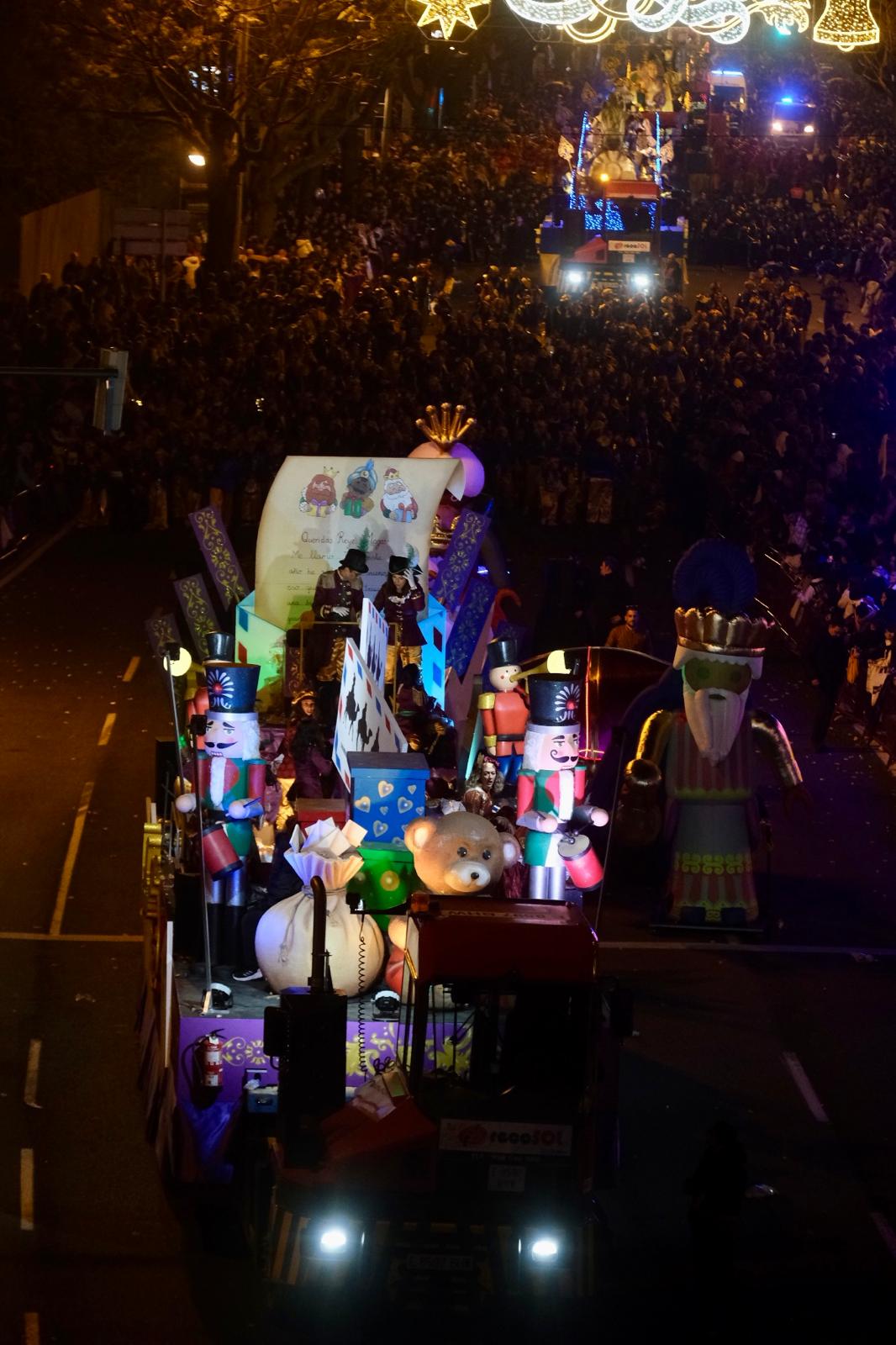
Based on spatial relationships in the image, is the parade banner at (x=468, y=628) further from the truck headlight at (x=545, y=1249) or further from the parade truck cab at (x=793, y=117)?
the parade truck cab at (x=793, y=117)

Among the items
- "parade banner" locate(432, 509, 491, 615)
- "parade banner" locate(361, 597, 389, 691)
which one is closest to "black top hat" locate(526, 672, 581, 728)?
"parade banner" locate(361, 597, 389, 691)

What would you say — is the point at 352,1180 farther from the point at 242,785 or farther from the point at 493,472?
the point at 493,472

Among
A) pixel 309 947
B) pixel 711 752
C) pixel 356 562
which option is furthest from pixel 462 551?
pixel 309 947

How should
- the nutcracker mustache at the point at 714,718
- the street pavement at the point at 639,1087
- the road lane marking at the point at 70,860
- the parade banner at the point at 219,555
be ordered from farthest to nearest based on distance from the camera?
the parade banner at the point at 219,555
the road lane marking at the point at 70,860
the nutcracker mustache at the point at 714,718
the street pavement at the point at 639,1087

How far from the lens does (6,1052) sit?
14203mm

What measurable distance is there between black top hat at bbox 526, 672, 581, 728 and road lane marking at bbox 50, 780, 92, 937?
17.5 feet

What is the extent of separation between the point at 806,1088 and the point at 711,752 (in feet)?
11.0

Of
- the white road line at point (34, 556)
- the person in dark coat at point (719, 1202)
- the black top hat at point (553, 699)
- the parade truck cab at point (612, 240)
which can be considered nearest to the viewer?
the person in dark coat at point (719, 1202)

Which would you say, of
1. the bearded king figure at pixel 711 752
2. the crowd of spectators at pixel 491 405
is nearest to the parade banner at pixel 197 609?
the bearded king figure at pixel 711 752

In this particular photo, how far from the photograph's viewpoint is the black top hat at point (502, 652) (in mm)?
16669

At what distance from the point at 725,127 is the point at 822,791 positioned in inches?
1477

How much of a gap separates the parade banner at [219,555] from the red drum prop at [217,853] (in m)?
6.09

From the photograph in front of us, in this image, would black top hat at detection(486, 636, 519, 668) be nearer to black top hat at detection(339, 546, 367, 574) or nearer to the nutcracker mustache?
the nutcracker mustache

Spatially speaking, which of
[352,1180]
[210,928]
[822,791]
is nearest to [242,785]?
[210,928]
